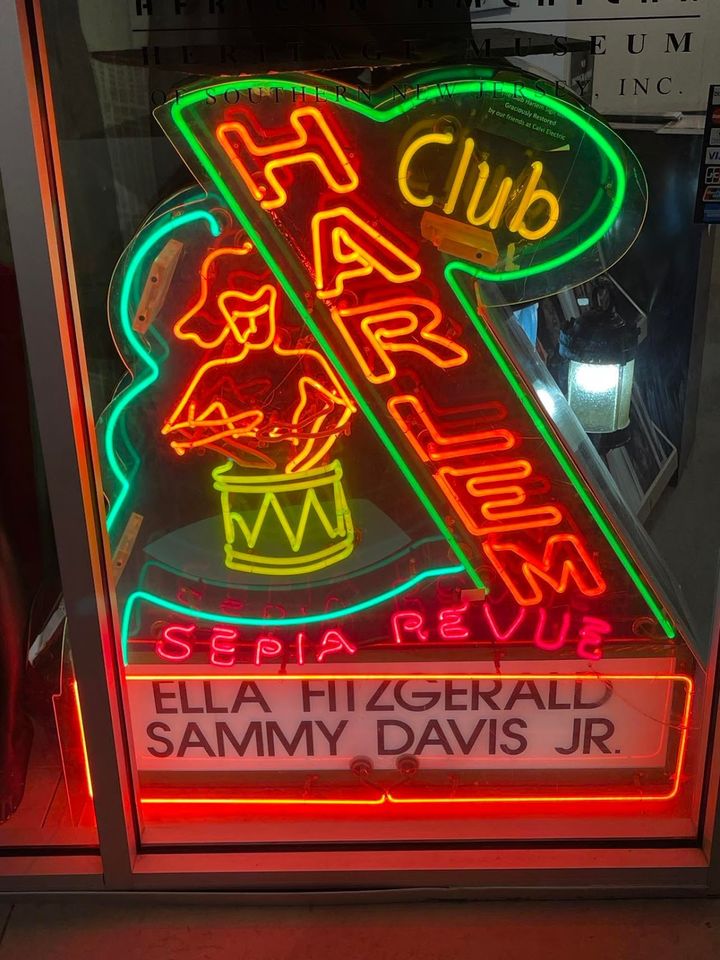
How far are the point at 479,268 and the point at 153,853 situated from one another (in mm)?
1533

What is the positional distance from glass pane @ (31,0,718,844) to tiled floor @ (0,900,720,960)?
6.8 inches

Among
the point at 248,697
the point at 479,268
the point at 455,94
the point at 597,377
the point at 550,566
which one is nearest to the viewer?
the point at 455,94

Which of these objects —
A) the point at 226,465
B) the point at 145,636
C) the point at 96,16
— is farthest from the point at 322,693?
the point at 96,16

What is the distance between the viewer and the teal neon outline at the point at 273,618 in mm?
2152

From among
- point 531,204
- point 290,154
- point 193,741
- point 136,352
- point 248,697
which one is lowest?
point 193,741

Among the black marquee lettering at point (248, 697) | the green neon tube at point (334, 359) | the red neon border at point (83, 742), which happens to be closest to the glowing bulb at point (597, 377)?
the green neon tube at point (334, 359)

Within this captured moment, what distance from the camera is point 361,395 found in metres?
1.99

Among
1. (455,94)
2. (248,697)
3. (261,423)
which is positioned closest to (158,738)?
(248,697)

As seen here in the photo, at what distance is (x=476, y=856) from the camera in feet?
7.22

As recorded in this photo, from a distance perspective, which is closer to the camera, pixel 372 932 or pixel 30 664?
pixel 372 932

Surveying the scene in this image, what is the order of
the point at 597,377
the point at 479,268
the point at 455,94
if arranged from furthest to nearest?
the point at 597,377
the point at 479,268
the point at 455,94

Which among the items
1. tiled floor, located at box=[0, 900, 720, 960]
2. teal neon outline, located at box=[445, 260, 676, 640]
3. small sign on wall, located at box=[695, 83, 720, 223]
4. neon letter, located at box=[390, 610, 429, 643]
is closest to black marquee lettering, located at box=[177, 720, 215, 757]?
tiled floor, located at box=[0, 900, 720, 960]

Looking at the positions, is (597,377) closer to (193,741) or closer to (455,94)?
(455,94)

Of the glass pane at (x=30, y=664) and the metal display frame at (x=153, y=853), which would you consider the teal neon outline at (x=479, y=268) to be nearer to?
the metal display frame at (x=153, y=853)
